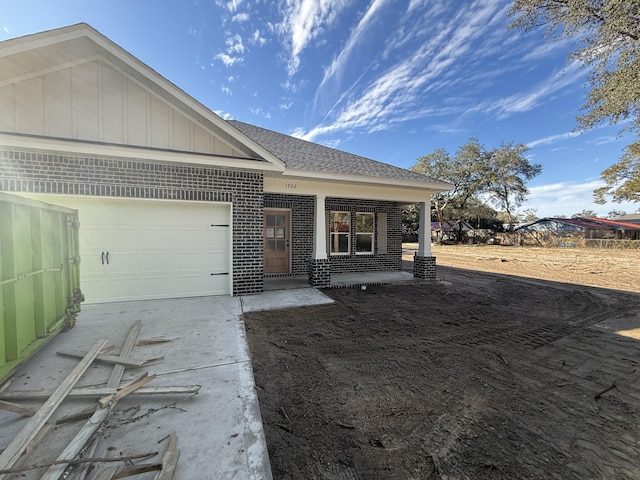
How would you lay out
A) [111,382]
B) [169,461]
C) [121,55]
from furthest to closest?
[121,55] < [111,382] < [169,461]

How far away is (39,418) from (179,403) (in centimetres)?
103

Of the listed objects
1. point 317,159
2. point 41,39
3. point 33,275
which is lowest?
point 33,275

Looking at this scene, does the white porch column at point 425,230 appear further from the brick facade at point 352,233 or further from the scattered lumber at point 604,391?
the scattered lumber at point 604,391

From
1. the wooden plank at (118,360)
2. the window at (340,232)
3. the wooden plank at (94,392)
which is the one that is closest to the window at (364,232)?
the window at (340,232)

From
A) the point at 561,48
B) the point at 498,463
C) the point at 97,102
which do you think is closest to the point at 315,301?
the point at 498,463

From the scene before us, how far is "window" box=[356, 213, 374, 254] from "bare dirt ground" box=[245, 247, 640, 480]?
483 centimetres

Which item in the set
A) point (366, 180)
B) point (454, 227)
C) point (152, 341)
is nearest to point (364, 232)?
point (366, 180)

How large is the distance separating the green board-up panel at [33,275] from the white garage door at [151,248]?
1409mm

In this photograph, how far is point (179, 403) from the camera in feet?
8.54

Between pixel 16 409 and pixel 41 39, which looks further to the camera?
pixel 41 39

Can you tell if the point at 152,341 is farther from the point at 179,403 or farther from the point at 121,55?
the point at 121,55

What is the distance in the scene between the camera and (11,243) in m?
2.83

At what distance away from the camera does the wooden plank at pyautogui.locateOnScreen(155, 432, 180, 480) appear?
1734mm

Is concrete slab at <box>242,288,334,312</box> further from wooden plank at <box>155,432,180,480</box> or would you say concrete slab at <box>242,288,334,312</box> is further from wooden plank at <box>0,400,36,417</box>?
wooden plank at <box>155,432,180,480</box>
